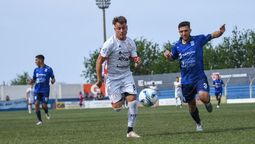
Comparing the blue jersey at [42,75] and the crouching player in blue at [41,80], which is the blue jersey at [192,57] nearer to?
the crouching player in blue at [41,80]

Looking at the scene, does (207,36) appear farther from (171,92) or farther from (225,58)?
(225,58)

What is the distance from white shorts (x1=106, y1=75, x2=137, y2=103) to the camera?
44.8 feet

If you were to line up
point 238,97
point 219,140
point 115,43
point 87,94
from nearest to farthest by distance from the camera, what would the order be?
point 219,140 < point 115,43 < point 238,97 < point 87,94

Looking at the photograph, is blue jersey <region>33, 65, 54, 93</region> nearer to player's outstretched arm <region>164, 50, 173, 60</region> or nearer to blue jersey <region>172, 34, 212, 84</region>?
player's outstretched arm <region>164, 50, 173, 60</region>

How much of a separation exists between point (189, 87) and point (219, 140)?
3.40 metres

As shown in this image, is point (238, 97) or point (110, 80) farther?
point (238, 97)

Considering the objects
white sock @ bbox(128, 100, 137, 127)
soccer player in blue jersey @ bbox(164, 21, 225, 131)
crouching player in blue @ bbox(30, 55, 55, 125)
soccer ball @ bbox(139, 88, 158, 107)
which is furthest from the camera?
crouching player in blue @ bbox(30, 55, 55, 125)

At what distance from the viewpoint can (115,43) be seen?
13.5 metres

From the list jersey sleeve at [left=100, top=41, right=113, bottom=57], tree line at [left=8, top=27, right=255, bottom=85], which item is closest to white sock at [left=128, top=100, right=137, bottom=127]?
jersey sleeve at [left=100, top=41, right=113, bottom=57]

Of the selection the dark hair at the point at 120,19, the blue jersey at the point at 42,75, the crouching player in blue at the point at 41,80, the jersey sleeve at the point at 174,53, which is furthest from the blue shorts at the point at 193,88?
the blue jersey at the point at 42,75

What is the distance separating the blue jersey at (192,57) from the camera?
47.5 ft

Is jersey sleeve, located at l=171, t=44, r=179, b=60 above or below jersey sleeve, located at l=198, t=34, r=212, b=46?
below

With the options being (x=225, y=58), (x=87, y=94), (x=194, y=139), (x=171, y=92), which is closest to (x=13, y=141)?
(x=194, y=139)

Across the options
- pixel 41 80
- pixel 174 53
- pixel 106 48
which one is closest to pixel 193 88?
pixel 174 53
